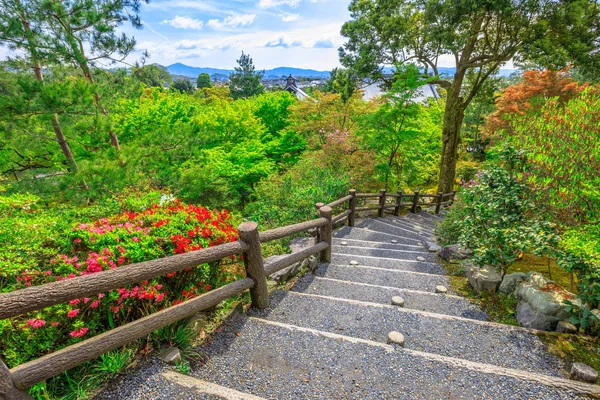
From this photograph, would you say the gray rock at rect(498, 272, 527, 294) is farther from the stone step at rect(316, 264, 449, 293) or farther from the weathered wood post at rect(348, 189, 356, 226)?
the weathered wood post at rect(348, 189, 356, 226)

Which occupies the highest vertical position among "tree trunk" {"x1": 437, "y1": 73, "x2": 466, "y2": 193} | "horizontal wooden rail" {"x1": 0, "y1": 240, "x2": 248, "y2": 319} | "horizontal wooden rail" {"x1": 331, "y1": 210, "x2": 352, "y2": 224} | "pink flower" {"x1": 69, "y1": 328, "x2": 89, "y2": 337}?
"tree trunk" {"x1": 437, "y1": 73, "x2": 466, "y2": 193}

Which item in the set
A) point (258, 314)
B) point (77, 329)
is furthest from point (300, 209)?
point (77, 329)

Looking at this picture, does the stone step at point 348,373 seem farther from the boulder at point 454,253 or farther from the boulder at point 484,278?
the boulder at point 454,253

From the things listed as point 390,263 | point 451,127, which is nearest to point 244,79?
point 451,127

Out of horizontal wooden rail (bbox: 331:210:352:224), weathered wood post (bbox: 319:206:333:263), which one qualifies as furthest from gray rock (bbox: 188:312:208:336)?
horizontal wooden rail (bbox: 331:210:352:224)

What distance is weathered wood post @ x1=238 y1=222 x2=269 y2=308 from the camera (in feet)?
8.74

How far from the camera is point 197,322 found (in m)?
2.42

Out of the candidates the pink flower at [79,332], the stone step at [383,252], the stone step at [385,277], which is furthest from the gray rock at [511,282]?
the pink flower at [79,332]

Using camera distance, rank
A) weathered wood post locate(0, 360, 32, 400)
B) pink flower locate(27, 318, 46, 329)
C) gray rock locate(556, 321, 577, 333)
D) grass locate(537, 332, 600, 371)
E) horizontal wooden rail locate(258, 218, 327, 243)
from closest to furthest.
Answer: weathered wood post locate(0, 360, 32, 400)
pink flower locate(27, 318, 46, 329)
grass locate(537, 332, 600, 371)
gray rock locate(556, 321, 577, 333)
horizontal wooden rail locate(258, 218, 327, 243)

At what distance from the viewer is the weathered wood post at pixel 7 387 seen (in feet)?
4.48

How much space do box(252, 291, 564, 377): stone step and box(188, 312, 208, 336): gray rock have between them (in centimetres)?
57

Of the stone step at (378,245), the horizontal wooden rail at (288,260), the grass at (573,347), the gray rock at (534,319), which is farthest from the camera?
the stone step at (378,245)

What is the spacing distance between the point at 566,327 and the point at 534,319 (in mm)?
228

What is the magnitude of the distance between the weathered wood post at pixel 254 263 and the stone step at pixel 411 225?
644 cm
